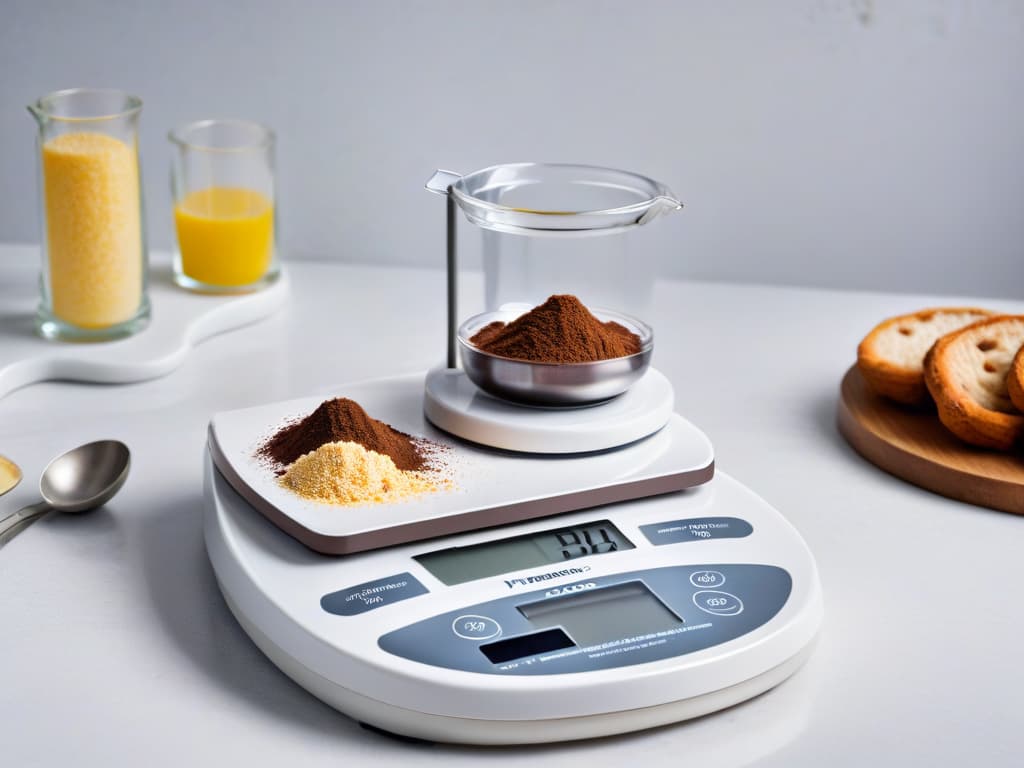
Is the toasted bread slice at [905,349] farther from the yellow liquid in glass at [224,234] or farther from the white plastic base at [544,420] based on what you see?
the yellow liquid in glass at [224,234]

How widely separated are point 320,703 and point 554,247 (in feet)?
1.49

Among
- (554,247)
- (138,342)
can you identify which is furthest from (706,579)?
(138,342)

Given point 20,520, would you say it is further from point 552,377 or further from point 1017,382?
point 1017,382

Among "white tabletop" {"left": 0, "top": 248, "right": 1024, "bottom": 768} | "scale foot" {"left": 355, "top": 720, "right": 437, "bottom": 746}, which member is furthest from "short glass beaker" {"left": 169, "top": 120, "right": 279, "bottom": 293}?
"scale foot" {"left": 355, "top": 720, "right": 437, "bottom": 746}

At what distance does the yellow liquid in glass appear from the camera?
1.45 meters

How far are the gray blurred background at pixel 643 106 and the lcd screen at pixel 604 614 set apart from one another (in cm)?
94

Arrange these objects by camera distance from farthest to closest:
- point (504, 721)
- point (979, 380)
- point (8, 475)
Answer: point (979, 380) → point (8, 475) → point (504, 721)

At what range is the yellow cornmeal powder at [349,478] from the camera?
2.78ft

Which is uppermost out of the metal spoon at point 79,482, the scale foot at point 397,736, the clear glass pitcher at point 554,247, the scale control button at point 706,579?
the clear glass pitcher at point 554,247

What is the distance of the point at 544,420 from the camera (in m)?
0.94

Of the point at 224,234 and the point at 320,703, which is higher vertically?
the point at 224,234

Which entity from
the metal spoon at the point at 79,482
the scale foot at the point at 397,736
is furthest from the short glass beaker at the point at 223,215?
the scale foot at the point at 397,736

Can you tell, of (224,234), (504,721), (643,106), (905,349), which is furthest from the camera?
(643,106)

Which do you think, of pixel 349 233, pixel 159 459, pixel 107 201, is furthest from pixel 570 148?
pixel 159 459
